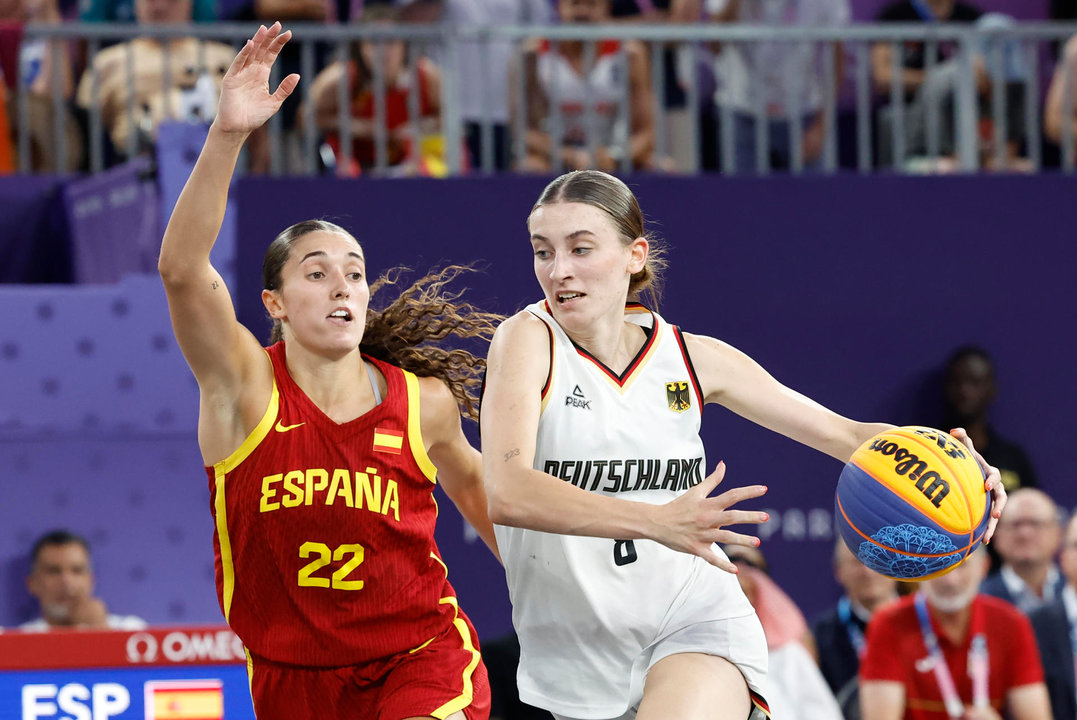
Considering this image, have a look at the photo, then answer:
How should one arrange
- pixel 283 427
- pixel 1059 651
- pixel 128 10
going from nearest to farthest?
pixel 283 427, pixel 1059 651, pixel 128 10

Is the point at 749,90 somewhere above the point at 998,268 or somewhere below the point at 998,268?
above

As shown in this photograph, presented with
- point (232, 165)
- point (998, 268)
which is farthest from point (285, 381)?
point (998, 268)

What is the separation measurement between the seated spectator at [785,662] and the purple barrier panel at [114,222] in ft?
10.0

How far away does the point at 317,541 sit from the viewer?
374 cm

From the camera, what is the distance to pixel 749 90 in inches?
302

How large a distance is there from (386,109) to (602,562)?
4354 mm

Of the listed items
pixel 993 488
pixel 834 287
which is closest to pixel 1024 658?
pixel 834 287

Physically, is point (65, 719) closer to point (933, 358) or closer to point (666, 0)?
point (933, 358)

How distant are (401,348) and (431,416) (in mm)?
301

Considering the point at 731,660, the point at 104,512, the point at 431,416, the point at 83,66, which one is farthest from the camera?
the point at 83,66

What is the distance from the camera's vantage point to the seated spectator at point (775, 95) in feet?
24.8

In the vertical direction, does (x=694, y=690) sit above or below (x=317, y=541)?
below

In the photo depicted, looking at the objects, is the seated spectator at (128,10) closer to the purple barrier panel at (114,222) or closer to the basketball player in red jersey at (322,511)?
the purple barrier panel at (114,222)

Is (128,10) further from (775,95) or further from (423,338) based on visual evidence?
(423,338)
